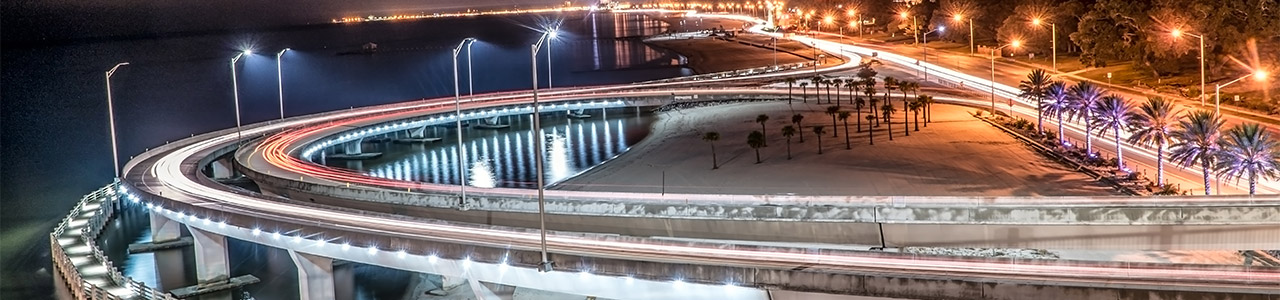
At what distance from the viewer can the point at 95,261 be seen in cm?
5181

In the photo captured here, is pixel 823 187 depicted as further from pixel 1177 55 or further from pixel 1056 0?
pixel 1056 0

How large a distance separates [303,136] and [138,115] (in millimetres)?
64741

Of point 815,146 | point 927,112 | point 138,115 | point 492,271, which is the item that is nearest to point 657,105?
point 927,112

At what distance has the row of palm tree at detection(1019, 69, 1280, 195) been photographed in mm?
49344

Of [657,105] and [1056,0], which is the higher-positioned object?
[1056,0]

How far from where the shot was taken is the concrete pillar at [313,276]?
143 feet

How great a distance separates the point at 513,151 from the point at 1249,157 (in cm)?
5591

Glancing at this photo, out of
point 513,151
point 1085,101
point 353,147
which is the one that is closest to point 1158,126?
point 1085,101

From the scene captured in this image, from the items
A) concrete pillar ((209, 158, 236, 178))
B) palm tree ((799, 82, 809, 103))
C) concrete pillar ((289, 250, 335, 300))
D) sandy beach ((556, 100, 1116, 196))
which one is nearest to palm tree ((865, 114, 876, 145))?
sandy beach ((556, 100, 1116, 196))

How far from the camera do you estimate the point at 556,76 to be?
182 metres

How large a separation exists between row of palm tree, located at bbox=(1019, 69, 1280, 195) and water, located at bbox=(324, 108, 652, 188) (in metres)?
31.3

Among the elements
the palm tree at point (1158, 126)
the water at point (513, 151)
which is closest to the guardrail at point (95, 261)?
the water at point (513, 151)

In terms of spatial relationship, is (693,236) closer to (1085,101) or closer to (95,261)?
(95,261)

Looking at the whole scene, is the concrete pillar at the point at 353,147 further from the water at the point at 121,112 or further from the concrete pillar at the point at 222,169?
the water at the point at 121,112
